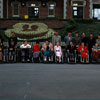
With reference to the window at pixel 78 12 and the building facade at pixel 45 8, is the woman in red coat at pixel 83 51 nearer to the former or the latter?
the building facade at pixel 45 8

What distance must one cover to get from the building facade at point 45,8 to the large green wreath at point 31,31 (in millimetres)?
9223

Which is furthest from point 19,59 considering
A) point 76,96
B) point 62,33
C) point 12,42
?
point 76,96

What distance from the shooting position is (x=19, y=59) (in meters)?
16.6

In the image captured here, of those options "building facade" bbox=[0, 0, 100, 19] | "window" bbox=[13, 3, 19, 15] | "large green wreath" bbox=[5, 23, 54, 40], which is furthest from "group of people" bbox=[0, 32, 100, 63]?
"window" bbox=[13, 3, 19, 15]

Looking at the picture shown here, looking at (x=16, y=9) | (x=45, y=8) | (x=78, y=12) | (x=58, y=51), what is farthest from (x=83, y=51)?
(x=16, y=9)

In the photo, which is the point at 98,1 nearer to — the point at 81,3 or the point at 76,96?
the point at 81,3

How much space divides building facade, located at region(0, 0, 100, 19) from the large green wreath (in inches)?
363

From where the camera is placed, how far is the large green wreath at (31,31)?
2608 centimetres

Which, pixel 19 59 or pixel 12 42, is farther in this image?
pixel 19 59

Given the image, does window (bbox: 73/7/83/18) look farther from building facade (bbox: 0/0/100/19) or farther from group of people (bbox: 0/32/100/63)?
group of people (bbox: 0/32/100/63)

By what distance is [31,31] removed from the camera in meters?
27.0

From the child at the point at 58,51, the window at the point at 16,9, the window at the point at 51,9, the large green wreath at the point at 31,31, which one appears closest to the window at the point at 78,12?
the window at the point at 51,9

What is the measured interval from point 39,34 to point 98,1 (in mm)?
15699

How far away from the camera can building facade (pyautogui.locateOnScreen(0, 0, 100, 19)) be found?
120ft
